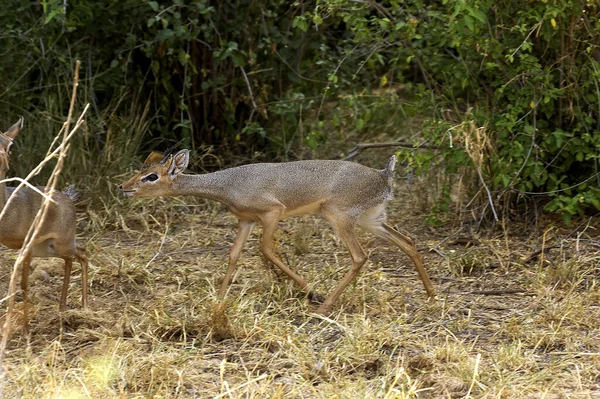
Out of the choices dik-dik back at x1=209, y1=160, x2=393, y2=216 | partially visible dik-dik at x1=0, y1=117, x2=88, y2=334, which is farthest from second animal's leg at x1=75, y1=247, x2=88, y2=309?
dik-dik back at x1=209, y1=160, x2=393, y2=216

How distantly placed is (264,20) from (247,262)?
2.53m

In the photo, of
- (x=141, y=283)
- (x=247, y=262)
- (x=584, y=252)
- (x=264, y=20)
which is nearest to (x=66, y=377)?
(x=141, y=283)

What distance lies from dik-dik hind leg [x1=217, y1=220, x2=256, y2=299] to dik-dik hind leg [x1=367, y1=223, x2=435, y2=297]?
0.74m

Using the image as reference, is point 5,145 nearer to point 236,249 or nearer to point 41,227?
point 41,227

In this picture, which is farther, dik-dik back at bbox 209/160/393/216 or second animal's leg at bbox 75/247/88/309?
dik-dik back at bbox 209/160/393/216

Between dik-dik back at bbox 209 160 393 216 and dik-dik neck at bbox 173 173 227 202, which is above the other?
dik-dik back at bbox 209 160 393 216

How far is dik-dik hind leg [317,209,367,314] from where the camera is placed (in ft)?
18.4

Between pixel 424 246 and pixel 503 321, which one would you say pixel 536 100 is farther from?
pixel 503 321

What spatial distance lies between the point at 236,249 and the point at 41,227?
46.9 inches

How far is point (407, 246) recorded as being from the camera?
6.04 metres

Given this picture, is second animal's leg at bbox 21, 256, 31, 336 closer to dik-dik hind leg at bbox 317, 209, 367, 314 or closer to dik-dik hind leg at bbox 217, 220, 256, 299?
dik-dik hind leg at bbox 217, 220, 256, 299

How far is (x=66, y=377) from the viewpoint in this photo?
4.35 metres

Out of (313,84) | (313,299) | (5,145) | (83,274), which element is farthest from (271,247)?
(313,84)

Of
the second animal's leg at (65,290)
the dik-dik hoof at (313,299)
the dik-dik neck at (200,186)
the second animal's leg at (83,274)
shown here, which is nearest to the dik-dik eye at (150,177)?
the dik-dik neck at (200,186)
